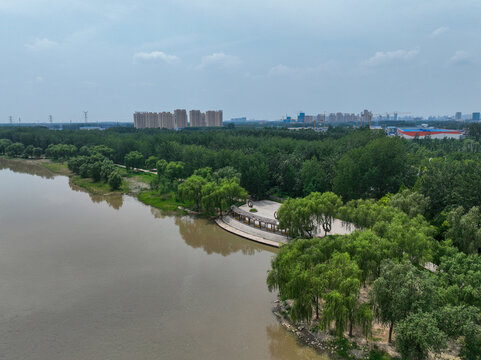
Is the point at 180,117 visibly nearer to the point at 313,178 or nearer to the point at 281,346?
the point at 313,178

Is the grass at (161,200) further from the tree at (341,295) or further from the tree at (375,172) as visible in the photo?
the tree at (341,295)

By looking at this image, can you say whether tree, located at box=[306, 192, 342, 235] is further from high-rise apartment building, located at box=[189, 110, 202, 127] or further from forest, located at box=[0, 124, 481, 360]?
high-rise apartment building, located at box=[189, 110, 202, 127]

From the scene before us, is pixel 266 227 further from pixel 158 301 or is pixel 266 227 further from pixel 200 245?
pixel 158 301

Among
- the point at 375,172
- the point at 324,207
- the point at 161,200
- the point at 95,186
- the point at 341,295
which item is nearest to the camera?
the point at 341,295

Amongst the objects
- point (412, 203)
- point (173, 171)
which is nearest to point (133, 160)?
point (173, 171)

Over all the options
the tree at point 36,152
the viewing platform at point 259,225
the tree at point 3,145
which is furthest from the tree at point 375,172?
the tree at point 3,145

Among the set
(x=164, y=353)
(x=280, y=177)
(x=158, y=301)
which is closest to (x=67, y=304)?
(x=158, y=301)
